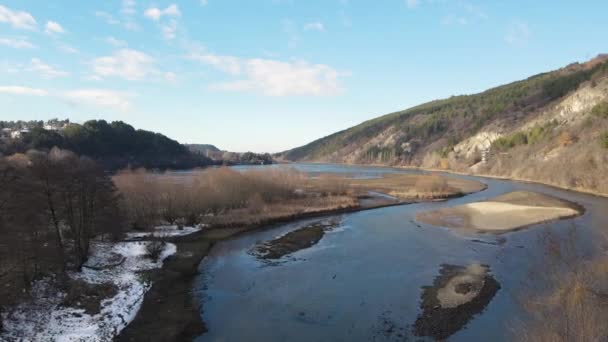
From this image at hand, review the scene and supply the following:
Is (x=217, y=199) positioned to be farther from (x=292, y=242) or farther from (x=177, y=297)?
(x=177, y=297)

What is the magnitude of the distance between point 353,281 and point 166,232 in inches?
925

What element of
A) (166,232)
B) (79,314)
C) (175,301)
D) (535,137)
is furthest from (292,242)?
(535,137)

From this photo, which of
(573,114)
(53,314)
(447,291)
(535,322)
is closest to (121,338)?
(53,314)

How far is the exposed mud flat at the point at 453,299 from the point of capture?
16948 millimetres

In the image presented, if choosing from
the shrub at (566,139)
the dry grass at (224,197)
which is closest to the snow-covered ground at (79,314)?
the dry grass at (224,197)

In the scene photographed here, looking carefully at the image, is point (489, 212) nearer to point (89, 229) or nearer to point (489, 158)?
point (89, 229)

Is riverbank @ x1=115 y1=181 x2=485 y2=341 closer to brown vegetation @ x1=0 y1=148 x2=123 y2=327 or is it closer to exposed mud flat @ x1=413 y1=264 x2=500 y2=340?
brown vegetation @ x1=0 y1=148 x2=123 y2=327

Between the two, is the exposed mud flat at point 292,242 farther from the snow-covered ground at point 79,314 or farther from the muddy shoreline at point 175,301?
the snow-covered ground at point 79,314

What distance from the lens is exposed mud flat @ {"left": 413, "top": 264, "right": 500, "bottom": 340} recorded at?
16.9 meters

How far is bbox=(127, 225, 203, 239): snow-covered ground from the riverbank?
1325mm

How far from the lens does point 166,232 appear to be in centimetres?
3881

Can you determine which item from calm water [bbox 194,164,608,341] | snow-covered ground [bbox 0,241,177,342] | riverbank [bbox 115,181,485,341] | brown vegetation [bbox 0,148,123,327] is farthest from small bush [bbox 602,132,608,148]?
brown vegetation [bbox 0,148,123,327]

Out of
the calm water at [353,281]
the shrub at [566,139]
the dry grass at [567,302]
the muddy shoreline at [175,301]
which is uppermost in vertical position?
the shrub at [566,139]

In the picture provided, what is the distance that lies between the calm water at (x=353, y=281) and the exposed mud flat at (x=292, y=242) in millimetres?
1108
